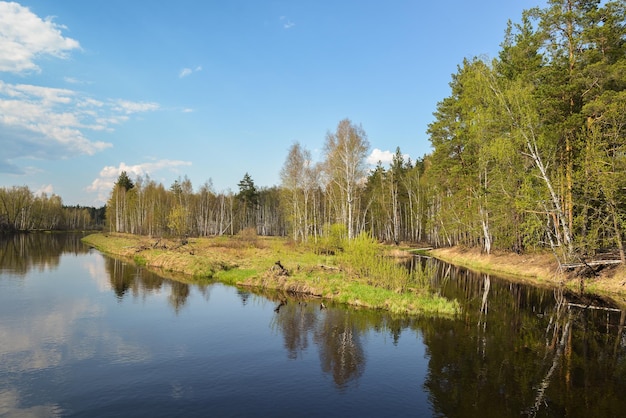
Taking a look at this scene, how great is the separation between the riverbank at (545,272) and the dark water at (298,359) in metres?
4.16

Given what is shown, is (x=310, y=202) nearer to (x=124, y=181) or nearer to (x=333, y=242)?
(x=333, y=242)

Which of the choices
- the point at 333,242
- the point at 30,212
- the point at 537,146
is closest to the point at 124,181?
the point at 30,212

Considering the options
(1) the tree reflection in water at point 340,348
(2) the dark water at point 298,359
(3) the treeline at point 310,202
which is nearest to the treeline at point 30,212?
(3) the treeline at point 310,202

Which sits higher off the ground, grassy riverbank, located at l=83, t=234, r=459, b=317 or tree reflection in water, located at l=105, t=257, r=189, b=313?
grassy riverbank, located at l=83, t=234, r=459, b=317

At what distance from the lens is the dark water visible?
1016cm

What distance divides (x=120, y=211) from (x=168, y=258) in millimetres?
71548

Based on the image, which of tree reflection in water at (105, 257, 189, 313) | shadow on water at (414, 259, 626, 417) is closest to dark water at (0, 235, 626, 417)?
shadow on water at (414, 259, 626, 417)

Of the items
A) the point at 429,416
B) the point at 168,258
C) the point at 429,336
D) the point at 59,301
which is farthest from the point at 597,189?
the point at 168,258

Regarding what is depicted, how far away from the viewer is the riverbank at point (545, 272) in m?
25.1

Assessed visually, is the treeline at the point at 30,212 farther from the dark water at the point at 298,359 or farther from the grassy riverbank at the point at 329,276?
the dark water at the point at 298,359

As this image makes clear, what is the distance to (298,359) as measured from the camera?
13555 millimetres

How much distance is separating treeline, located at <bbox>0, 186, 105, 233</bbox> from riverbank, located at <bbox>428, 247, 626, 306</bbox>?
11874cm

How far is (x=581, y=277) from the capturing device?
90.6 ft

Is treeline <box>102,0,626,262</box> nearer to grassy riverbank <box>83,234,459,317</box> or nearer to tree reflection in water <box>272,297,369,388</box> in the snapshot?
grassy riverbank <box>83,234,459,317</box>
